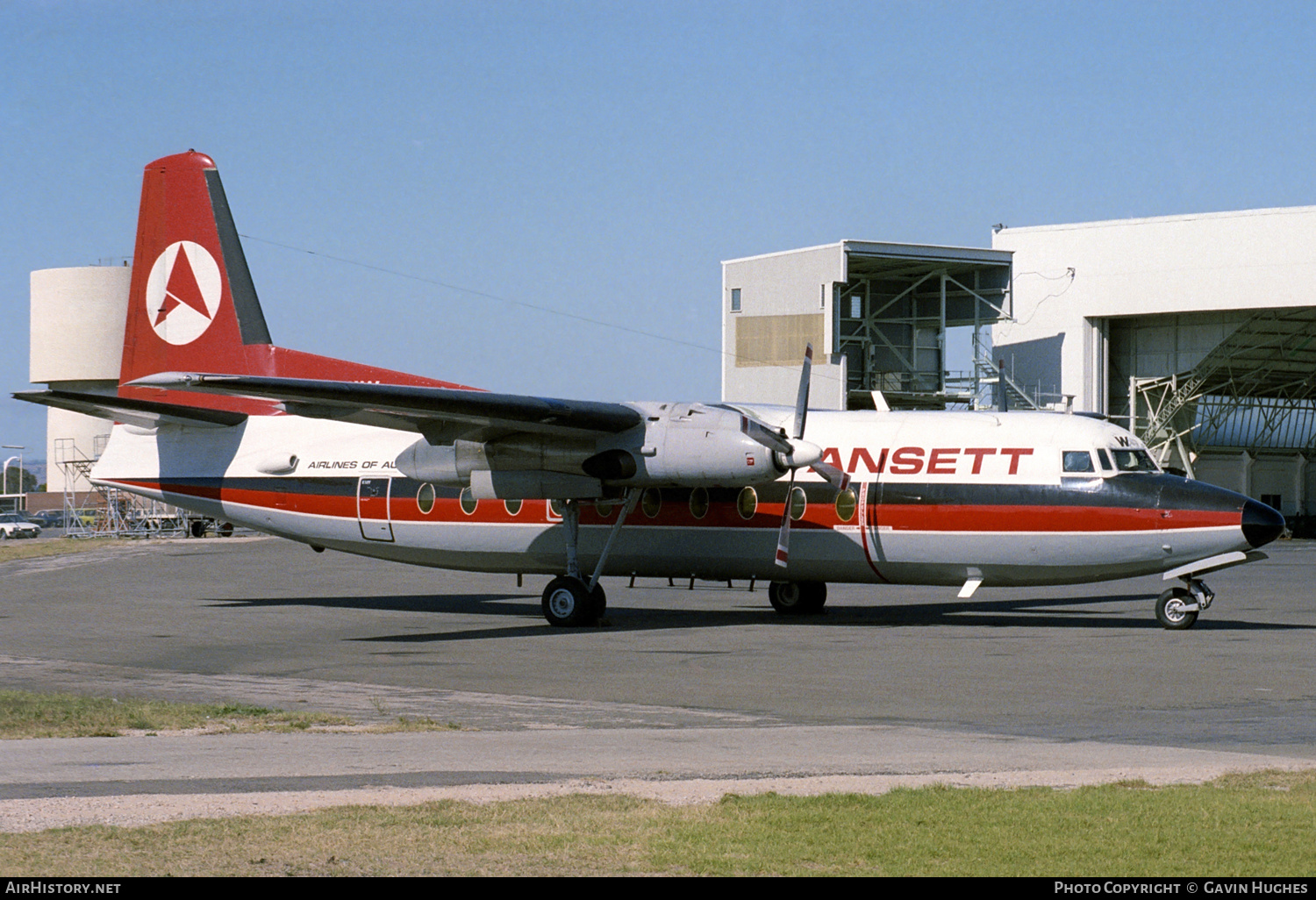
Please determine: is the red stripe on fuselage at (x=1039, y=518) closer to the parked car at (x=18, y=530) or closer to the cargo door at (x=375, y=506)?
the cargo door at (x=375, y=506)

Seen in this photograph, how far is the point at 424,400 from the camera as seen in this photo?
19.2m

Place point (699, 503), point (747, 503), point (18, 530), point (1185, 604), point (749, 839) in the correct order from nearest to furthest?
point (749, 839), point (1185, 604), point (747, 503), point (699, 503), point (18, 530)

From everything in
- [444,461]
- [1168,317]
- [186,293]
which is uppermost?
[1168,317]

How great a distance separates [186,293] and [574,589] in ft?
34.1

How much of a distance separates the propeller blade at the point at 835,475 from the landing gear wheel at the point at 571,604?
13.7 ft

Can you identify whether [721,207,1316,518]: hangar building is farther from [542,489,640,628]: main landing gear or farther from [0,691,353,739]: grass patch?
[0,691,353,739]: grass patch

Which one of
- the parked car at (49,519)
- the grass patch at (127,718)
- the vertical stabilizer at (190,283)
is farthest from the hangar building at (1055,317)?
the parked car at (49,519)

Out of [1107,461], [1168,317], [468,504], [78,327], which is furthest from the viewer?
[78,327]

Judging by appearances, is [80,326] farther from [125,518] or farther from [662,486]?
[662,486]

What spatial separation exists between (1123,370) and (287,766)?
60.7m

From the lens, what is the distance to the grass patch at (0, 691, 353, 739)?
38.9 feet

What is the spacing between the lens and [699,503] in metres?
22.8

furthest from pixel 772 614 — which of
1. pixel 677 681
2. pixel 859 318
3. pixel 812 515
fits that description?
pixel 859 318

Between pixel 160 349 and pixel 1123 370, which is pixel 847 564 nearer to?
pixel 160 349
